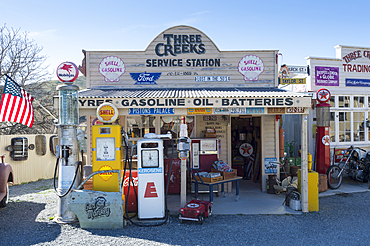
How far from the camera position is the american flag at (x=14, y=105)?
6.36 meters

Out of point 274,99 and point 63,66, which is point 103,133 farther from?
point 274,99

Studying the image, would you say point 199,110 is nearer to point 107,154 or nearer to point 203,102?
point 203,102

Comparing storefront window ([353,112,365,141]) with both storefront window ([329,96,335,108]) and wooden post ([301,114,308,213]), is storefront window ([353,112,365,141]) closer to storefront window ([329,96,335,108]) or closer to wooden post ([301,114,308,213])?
storefront window ([329,96,335,108])

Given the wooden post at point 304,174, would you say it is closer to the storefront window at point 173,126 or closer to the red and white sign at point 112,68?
the storefront window at point 173,126

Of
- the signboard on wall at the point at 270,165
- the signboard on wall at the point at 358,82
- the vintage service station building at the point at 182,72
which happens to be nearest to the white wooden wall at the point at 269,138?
the signboard on wall at the point at 270,165

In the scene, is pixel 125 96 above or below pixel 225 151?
above

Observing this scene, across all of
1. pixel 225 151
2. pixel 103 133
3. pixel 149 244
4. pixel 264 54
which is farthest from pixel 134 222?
pixel 264 54

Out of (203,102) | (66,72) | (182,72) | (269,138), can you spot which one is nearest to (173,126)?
(182,72)

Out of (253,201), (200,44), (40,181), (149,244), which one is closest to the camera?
(149,244)

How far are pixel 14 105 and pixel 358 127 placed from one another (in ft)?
39.4

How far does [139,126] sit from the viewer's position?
9367mm

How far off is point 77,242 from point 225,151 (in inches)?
210

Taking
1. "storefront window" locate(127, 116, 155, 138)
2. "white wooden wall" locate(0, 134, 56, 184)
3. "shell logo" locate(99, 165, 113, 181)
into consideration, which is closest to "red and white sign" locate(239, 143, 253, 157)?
"storefront window" locate(127, 116, 155, 138)

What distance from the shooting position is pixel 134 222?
634 cm
